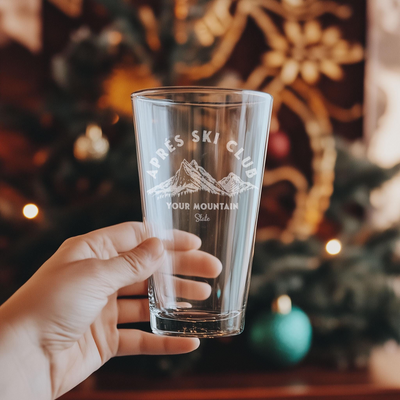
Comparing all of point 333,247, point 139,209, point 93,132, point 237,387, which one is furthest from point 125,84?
point 237,387

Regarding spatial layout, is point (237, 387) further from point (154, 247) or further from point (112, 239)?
point (154, 247)

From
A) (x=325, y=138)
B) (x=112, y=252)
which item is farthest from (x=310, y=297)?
(x=112, y=252)

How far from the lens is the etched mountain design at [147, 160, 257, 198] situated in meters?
0.44

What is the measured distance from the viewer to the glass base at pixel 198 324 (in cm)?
45

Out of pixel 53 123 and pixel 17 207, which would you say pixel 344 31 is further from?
pixel 17 207

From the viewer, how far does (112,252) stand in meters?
0.68

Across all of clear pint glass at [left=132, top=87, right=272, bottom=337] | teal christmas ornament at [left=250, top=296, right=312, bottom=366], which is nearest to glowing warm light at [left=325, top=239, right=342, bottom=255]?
teal christmas ornament at [left=250, top=296, right=312, bottom=366]

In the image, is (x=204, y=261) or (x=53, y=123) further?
(x=53, y=123)

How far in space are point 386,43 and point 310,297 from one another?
0.98m

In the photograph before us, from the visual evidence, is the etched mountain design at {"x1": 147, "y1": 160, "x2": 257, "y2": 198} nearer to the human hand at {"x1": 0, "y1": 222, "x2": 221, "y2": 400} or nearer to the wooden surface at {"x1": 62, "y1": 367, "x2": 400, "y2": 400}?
the human hand at {"x1": 0, "y1": 222, "x2": 221, "y2": 400}

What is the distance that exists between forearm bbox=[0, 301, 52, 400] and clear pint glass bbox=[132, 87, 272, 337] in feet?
0.61

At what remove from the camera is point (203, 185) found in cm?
44

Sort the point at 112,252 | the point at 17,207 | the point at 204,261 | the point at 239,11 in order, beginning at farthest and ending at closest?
the point at 239,11, the point at 17,207, the point at 112,252, the point at 204,261

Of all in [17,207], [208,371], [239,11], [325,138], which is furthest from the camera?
[239,11]
